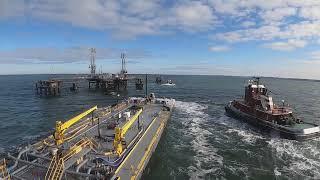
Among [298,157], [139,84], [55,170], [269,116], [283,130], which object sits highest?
[139,84]

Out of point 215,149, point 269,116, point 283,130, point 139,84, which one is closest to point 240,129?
point 269,116

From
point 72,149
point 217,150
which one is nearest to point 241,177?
point 217,150

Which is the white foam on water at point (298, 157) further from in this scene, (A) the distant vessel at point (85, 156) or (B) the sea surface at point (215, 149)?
(A) the distant vessel at point (85, 156)

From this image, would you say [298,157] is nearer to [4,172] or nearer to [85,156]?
[85,156]

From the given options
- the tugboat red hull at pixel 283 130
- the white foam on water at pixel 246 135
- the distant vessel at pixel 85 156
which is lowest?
the white foam on water at pixel 246 135

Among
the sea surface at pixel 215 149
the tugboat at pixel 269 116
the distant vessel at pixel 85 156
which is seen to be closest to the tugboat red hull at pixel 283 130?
the tugboat at pixel 269 116
